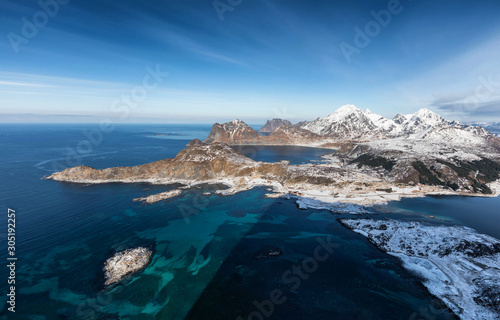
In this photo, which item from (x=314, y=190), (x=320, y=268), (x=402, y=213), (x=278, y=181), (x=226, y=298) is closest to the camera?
(x=226, y=298)

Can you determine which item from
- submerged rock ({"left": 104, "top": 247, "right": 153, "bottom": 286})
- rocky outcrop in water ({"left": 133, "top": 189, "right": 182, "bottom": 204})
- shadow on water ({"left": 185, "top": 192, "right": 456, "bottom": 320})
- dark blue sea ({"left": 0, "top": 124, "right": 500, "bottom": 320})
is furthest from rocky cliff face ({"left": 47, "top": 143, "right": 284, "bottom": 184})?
submerged rock ({"left": 104, "top": 247, "right": 153, "bottom": 286})

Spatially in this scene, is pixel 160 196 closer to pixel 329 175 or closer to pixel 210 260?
pixel 210 260

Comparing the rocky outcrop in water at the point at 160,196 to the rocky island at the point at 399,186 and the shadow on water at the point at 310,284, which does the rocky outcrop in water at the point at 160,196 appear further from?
the shadow on water at the point at 310,284

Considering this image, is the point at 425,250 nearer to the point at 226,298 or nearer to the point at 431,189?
the point at 226,298

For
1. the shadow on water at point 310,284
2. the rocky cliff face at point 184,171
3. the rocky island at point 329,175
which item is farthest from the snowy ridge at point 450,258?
the rocky cliff face at point 184,171

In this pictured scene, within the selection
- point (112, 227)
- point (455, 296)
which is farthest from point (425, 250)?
point (112, 227)

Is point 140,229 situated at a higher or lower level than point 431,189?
lower
